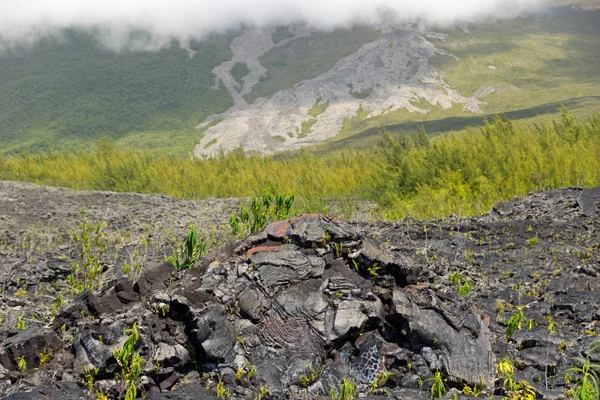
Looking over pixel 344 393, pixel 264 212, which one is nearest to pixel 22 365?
pixel 344 393

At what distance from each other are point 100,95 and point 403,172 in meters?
138

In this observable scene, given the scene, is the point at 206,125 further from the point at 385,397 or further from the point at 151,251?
the point at 385,397

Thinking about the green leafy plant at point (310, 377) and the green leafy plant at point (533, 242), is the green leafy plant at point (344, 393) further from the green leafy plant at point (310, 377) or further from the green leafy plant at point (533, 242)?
the green leafy plant at point (533, 242)

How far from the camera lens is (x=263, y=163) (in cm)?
4925

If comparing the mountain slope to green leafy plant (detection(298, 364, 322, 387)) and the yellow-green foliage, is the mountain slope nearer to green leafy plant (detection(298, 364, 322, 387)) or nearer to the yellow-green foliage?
the yellow-green foliage

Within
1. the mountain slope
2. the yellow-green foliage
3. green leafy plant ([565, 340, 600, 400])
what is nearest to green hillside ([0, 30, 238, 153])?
the mountain slope

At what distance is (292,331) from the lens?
6914 millimetres

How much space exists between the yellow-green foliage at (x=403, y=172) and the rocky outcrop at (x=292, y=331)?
7374 millimetres

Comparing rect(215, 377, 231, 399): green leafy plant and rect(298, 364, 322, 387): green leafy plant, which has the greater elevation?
rect(215, 377, 231, 399): green leafy plant

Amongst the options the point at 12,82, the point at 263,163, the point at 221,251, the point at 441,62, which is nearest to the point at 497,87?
the point at 441,62

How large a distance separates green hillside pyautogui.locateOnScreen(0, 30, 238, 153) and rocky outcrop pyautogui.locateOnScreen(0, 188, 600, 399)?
10965 centimetres

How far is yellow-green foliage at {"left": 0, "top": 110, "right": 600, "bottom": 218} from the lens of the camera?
26.1m

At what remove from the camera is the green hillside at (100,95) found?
12538 cm

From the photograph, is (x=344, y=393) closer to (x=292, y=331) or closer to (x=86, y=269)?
(x=292, y=331)
